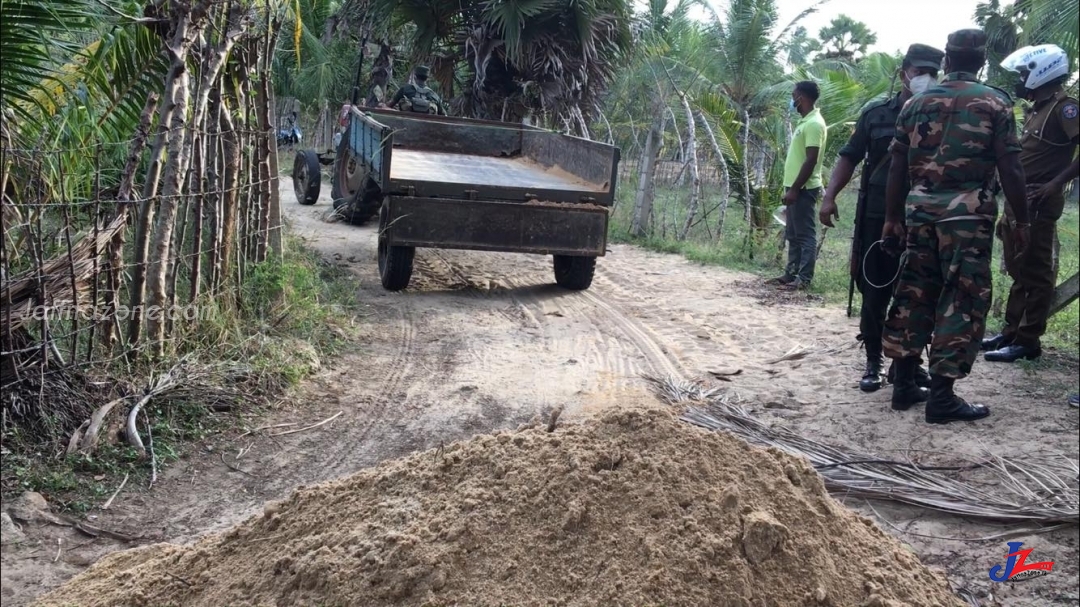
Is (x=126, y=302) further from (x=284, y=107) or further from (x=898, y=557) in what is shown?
(x=284, y=107)

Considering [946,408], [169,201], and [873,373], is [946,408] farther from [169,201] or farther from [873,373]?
[169,201]

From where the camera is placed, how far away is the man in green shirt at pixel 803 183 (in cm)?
748

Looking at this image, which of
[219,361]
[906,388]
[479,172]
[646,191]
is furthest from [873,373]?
[646,191]

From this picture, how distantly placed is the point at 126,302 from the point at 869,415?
12.8 feet

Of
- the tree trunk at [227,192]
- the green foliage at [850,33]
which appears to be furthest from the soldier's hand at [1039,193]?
the green foliage at [850,33]

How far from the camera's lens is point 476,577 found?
2.42 meters

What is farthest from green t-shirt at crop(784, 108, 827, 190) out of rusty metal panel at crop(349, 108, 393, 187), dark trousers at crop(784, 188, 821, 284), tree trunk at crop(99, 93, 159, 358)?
tree trunk at crop(99, 93, 159, 358)

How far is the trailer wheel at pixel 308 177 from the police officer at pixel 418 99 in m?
1.66

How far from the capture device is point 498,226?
273 inches

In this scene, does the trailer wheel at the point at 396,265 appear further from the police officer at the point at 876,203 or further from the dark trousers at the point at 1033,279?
the dark trousers at the point at 1033,279

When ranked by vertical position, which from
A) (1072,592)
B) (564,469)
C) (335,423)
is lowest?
(335,423)

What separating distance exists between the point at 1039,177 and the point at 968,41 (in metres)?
1.37

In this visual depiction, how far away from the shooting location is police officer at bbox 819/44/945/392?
15.6 ft

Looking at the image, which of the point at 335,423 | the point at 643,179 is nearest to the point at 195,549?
the point at 335,423
